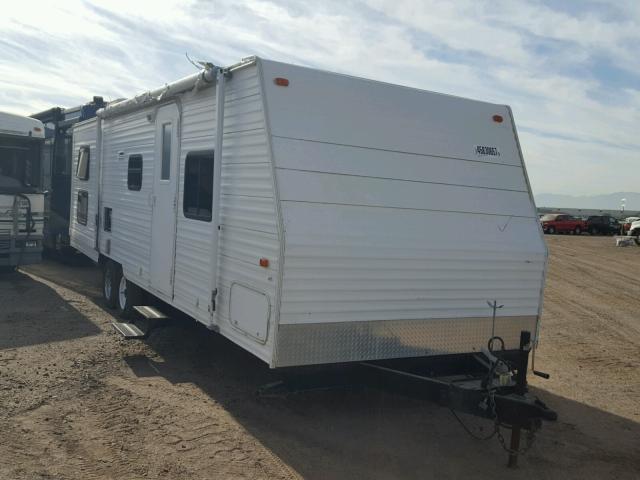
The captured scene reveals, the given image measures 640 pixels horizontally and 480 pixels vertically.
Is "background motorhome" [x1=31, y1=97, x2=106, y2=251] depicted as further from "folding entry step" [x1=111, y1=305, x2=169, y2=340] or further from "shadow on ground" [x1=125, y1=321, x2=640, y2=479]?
"shadow on ground" [x1=125, y1=321, x2=640, y2=479]

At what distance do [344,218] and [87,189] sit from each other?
6.55 meters

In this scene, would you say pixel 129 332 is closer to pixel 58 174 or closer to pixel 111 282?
pixel 111 282

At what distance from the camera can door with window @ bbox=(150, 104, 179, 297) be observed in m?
6.41

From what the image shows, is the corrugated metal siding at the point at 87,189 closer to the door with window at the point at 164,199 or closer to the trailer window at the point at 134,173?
the trailer window at the point at 134,173

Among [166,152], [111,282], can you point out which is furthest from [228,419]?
[111,282]

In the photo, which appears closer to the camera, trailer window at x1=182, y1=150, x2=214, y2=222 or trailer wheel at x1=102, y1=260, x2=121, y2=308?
trailer window at x1=182, y1=150, x2=214, y2=222

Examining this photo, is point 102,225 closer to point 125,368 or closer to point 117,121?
point 117,121

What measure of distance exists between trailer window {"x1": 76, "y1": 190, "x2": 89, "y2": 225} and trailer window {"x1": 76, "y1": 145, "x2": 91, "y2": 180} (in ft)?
0.89

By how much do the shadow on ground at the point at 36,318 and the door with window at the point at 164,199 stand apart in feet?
5.29

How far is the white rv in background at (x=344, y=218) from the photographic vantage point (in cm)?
460

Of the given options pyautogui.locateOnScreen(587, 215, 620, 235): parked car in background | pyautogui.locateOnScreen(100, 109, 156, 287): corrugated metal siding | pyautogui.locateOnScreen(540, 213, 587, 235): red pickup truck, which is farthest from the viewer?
pyautogui.locateOnScreen(587, 215, 620, 235): parked car in background

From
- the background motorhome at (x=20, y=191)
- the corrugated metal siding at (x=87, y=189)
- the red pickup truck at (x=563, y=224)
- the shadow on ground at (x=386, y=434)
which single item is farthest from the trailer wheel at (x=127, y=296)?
the red pickup truck at (x=563, y=224)

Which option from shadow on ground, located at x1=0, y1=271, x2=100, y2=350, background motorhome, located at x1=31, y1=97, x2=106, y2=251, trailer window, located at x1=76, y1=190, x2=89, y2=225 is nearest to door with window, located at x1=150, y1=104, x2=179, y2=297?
shadow on ground, located at x1=0, y1=271, x2=100, y2=350

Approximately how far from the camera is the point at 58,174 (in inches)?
509
